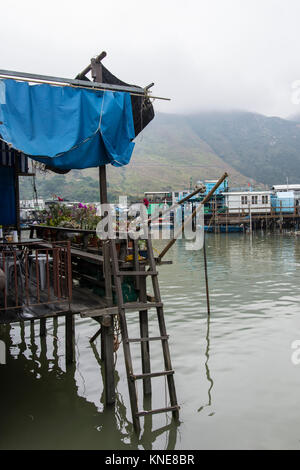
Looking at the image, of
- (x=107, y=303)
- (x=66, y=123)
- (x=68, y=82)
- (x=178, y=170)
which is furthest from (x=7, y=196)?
(x=178, y=170)

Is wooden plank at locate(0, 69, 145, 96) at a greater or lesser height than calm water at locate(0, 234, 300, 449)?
greater

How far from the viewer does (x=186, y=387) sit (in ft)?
24.5

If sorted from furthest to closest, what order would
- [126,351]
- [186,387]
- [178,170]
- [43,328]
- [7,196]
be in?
1. [178,170]
2. [7,196]
3. [43,328]
4. [186,387]
5. [126,351]

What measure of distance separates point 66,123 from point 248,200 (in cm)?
4950

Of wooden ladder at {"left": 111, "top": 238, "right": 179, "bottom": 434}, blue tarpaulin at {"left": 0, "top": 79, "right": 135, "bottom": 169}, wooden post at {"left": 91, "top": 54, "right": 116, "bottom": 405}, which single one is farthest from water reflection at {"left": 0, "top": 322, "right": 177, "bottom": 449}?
blue tarpaulin at {"left": 0, "top": 79, "right": 135, "bottom": 169}

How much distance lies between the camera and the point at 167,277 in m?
19.0

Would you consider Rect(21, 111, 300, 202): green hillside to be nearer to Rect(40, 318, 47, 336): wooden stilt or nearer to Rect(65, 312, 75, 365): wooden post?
Rect(40, 318, 47, 336): wooden stilt

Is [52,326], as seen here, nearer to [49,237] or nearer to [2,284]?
[49,237]

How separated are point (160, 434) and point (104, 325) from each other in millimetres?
1820

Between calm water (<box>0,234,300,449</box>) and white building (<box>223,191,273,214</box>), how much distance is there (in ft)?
135

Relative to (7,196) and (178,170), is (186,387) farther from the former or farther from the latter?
(178,170)

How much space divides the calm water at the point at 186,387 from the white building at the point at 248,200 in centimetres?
4122

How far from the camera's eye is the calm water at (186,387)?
5.90 meters

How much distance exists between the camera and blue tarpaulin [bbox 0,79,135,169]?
19.4 feet
